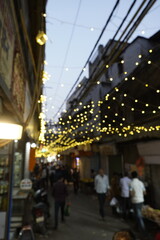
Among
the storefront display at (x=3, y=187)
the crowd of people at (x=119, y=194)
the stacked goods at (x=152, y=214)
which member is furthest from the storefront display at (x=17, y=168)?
the stacked goods at (x=152, y=214)

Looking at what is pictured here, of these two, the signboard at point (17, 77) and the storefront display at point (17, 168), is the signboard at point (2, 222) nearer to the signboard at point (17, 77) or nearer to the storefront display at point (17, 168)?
the signboard at point (17, 77)

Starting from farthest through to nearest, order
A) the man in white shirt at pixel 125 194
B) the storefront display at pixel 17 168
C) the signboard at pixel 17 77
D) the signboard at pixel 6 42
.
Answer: the storefront display at pixel 17 168 < the man in white shirt at pixel 125 194 < the signboard at pixel 17 77 < the signboard at pixel 6 42

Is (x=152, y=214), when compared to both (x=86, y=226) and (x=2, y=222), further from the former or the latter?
(x=2, y=222)

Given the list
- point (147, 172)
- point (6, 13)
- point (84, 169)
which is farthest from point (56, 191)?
point (84, 169)

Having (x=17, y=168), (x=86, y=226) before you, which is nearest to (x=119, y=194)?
(x=86, y=226)

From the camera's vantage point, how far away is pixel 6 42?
13.6 feet

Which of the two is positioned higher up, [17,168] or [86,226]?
[17,168]

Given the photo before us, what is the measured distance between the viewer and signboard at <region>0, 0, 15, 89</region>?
3770 millimetres

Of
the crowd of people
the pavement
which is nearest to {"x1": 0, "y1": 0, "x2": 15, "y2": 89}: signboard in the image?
the crowd of people

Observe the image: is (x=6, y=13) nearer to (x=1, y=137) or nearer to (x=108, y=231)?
(x=1, y=137)

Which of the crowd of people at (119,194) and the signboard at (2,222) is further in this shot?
the crowd of people at (119,194)

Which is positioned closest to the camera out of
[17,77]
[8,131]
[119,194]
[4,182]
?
[8,131]

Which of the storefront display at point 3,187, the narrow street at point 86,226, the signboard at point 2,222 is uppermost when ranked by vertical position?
the storefront display at point 3,187

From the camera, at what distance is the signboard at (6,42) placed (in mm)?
3770
